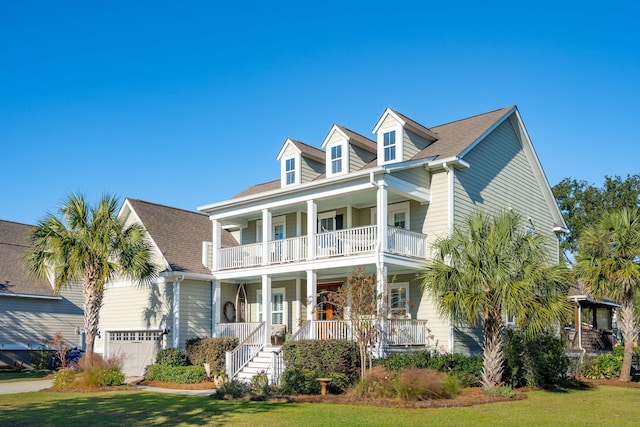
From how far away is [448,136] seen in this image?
26312 mm

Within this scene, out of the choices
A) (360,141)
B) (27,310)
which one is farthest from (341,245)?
(27,310)

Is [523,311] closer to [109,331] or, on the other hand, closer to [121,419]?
[121,419]

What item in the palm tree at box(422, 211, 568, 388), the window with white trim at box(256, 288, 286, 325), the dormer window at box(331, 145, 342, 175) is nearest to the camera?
the palm tree at box(422, 211, 568, 388)

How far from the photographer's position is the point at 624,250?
2259 centimetres

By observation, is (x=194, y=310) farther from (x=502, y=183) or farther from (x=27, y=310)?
(x=502, y=183)

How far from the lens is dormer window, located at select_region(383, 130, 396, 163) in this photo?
24906 millimetres

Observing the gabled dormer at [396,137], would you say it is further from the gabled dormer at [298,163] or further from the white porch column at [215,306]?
the white porch column at [215,306]

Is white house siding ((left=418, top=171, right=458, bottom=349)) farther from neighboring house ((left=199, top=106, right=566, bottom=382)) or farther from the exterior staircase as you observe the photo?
the exterior staircase

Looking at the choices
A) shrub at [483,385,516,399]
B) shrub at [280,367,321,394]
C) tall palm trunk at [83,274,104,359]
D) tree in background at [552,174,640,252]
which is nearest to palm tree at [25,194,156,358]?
tall palm trunk at [83,274,104,359]

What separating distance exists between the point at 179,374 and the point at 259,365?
115 inches

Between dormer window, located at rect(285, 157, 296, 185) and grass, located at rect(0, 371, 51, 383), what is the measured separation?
12.7 meters

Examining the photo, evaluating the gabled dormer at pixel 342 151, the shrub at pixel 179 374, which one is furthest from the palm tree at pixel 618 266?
the shrub at pixel 179 374

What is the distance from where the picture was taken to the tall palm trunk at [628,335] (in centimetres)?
2254

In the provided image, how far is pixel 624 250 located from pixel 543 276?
19.0 ft
